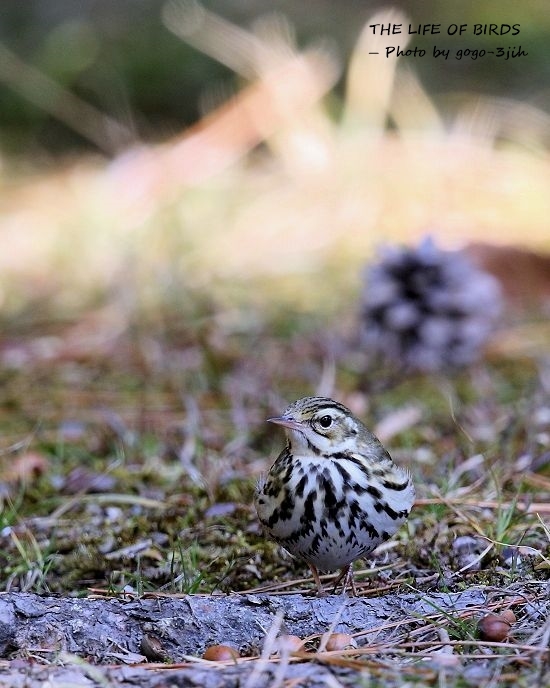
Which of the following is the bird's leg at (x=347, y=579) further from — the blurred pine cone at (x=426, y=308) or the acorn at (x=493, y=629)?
the blurred pine cone at (x=426, y=308)

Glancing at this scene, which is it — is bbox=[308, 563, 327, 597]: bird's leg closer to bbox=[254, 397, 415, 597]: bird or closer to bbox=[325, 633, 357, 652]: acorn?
bbox=[254, 397, 415, 597]: bird

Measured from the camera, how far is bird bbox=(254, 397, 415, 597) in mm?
2816

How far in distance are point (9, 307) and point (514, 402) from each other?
3.16 metres

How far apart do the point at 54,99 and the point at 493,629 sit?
8276 millimetres

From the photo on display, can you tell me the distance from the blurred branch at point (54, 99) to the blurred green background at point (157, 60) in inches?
2.2

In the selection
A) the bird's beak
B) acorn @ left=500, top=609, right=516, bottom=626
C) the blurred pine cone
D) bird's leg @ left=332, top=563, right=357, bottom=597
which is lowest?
acorn @ left=500, top=609, right=516, bottom=626

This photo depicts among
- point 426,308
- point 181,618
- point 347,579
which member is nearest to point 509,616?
point 347,579

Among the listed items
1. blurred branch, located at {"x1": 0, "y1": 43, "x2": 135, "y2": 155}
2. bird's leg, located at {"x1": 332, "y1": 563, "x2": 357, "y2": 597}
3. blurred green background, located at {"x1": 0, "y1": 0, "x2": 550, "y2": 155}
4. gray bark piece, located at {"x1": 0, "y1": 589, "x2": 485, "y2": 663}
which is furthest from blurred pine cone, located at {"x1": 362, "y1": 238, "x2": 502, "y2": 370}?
blurred branch, located at {"x1": 0, "y1": 43, "x2": 135, "y2": 155}

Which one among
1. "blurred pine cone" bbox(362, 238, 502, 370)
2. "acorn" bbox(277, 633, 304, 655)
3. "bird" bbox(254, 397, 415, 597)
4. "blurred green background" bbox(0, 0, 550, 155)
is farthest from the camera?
"blurred green background" bbox(0, 0, 550, 155)

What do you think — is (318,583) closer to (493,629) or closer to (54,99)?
(493,629)

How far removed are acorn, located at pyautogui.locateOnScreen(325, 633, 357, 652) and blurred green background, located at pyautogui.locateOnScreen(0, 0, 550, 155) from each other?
6711 millimetres

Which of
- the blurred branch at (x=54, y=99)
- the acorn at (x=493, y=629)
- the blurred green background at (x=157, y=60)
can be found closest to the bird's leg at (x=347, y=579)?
the acorn at (x=493, y=629)

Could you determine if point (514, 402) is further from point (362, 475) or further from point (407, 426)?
point (362, 475)

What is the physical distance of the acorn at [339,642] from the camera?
2.43m
